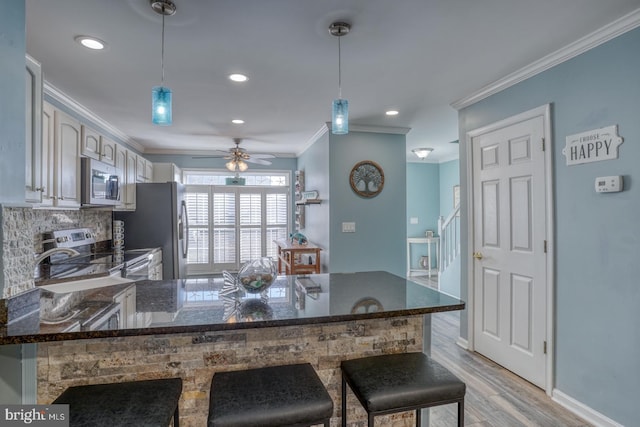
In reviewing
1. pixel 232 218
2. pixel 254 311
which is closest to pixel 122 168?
pixel 232 218

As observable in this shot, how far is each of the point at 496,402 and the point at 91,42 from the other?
361 cm

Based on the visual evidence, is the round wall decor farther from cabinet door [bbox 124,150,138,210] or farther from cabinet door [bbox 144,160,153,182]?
cabinet door [bbox 144,160,153,182]

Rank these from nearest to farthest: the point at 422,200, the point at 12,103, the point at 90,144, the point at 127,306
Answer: the point at 127,306 → the point at 12,103 → the point at 90,144 → the point at 422,200

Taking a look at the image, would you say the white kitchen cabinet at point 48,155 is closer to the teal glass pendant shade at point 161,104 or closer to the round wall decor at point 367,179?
the teal glass pendant shade at point 161,104

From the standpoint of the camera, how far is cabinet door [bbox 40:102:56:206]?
2.43m

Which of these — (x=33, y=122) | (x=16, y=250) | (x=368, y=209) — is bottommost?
(x=16, y=250)

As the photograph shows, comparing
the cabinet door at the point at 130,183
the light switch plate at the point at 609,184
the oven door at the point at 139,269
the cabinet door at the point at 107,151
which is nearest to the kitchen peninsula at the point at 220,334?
the light switch plate at the point at 609,184

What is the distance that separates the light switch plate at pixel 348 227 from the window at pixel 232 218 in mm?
2549

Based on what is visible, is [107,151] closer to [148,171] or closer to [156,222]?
[156,222]

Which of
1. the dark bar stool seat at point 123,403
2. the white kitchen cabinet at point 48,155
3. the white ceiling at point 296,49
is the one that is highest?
the white ceiling at point 296,49

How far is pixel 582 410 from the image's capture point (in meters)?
2.20

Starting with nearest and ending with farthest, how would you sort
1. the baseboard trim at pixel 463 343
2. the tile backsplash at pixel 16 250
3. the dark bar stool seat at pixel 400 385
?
the dark bar stool seat at pixel 400 385
the tile backsplash at pixel 16 250
the baseboard trim at pixel 463 343

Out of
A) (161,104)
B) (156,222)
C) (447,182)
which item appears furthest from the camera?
(447,182)

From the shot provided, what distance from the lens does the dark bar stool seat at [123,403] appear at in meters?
1.04
